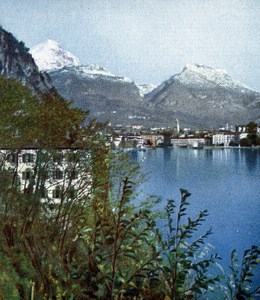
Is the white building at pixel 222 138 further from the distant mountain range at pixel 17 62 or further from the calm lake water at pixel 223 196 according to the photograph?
the distant mountain range at pixel 17 62

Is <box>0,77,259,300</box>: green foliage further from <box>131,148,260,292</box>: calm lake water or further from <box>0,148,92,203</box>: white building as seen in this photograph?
<box>131,148,260,292</box>: calm lake water

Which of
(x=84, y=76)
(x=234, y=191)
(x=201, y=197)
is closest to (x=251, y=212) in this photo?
(x=201, y=197)

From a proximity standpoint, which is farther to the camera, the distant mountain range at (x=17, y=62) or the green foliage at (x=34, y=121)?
the distant mountain range at (x=17, y=62)

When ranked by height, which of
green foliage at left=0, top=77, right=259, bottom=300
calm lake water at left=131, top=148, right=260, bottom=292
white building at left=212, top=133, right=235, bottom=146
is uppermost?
green foliage at left=0, top=77, right=259, bottom=300

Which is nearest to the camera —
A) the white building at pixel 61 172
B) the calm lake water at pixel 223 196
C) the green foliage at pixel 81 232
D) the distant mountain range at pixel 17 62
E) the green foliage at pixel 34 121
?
the green foliage at pixel 81 232

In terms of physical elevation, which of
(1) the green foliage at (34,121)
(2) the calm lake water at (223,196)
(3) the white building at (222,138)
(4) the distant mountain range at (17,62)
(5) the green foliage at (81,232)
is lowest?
(2) the calm lake water at (223,196)

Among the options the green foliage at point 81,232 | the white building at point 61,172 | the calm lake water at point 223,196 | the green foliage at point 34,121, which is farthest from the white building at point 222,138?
the white building at point 61,172

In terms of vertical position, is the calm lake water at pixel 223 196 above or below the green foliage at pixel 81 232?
below

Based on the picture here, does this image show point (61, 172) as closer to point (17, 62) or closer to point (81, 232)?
point (81, 232)

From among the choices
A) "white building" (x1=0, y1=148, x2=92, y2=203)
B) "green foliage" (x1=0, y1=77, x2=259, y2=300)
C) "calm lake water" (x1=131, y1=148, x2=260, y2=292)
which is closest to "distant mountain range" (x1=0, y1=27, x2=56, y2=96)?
"calm lake water" (x1=131, y1=148, x2=260, y2=292)

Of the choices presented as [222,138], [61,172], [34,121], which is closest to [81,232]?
[61,172]

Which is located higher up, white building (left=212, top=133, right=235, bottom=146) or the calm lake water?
white building (left=212, top=133, right=235, bottom=146)
